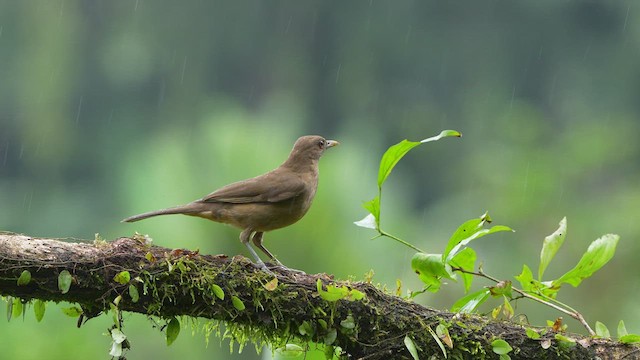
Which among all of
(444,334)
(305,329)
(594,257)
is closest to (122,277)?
(305,329)

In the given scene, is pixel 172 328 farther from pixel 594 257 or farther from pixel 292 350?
pixel 594 257

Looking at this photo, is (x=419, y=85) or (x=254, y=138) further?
(x=419, y=85)

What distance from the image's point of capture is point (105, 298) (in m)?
3.38

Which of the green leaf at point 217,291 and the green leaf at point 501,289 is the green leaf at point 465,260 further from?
the green leaf at point 217,291

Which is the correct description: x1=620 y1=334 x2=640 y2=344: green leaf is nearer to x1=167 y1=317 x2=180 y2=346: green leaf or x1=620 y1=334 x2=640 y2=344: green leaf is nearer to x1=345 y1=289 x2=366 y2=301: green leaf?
x1=345 y1=289 x2=366 y2=301: green leaf

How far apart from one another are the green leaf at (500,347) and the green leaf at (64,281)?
4.35 ft

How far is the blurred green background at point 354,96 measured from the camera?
1065 inches

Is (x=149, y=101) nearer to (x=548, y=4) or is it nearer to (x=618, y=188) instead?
(x=548, y=4)

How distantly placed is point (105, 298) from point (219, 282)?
1.12 feet

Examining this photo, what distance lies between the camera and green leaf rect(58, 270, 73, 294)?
10.8 feet

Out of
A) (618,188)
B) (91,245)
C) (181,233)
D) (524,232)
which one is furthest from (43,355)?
(618,188)

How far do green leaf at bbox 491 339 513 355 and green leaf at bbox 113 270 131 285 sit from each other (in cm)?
116

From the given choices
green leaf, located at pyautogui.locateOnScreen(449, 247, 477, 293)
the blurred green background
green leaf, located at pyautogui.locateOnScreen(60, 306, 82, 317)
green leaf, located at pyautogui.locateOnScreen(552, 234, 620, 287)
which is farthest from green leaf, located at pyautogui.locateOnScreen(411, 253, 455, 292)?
the blurred green background

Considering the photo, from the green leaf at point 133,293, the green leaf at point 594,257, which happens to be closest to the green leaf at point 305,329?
the green leaf at point 133,293
